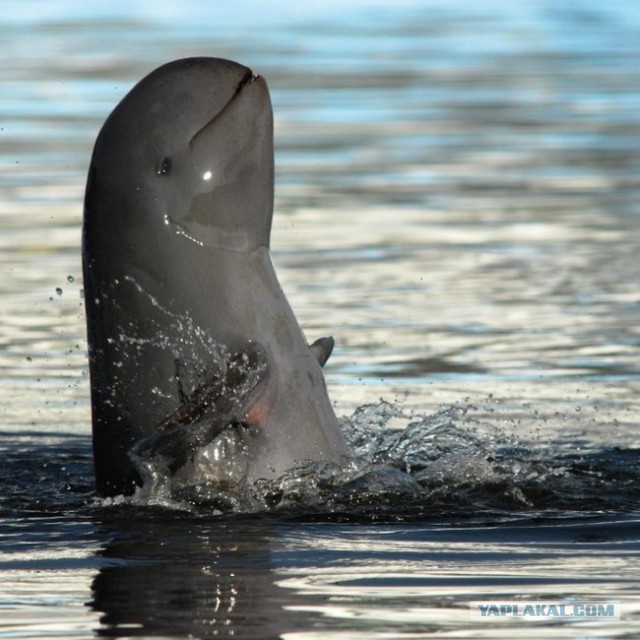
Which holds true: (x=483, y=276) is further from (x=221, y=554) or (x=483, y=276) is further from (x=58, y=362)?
(x=221, y=554)

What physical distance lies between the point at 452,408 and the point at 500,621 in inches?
173

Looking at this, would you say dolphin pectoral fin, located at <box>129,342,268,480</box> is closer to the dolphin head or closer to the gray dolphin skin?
the gray dolphin skin

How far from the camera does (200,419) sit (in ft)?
27.3

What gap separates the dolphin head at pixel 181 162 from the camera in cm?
868

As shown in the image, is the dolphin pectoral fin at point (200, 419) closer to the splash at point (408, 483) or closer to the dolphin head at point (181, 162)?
the splash at point (408, 483)

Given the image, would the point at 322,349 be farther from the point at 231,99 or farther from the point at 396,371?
the point at 396,371

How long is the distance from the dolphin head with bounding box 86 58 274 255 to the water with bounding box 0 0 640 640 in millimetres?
1210

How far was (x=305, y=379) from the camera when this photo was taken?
8.92 m

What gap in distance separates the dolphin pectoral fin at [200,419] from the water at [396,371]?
267 mm

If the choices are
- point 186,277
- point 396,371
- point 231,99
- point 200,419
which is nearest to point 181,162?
point 231,99

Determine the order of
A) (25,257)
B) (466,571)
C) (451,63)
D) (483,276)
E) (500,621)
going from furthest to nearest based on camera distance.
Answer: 1. (451,63)
2. (25,257)
3. (483,276)
4. (466,571)
5. (500,621)

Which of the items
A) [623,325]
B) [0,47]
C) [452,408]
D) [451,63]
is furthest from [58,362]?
[0,47]

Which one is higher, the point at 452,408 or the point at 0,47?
the point at 0,47

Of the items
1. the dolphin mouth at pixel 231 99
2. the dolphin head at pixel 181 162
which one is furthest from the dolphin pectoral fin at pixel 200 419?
the dolphin mouth at pixel 231 99
